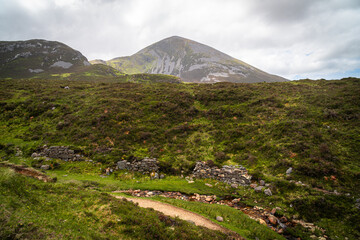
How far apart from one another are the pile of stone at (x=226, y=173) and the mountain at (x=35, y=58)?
465 feet

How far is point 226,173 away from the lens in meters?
17.8

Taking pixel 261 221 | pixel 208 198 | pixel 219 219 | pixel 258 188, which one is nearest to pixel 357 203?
pixel 258 188

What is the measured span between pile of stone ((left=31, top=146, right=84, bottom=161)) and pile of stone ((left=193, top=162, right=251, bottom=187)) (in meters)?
15.7

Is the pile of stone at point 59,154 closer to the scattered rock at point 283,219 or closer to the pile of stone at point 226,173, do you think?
the pile of stone at point 226,173

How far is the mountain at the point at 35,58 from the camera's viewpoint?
112 meters

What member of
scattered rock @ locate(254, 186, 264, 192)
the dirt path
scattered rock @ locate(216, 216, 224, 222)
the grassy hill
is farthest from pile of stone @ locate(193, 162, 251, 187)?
the dirt path

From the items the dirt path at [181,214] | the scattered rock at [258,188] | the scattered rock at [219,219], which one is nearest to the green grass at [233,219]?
the scattered rock at [219,219]

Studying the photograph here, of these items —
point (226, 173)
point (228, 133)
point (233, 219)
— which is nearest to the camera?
point (233, 219)

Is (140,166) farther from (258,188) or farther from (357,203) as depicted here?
(357,203)

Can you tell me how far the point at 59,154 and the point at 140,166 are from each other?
11325 millimetres

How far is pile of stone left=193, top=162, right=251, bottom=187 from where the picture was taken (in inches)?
656

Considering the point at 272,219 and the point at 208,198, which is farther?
the point at 208,198

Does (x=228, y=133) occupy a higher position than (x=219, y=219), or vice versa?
(x=228, y=133)

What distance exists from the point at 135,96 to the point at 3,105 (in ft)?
85.2
